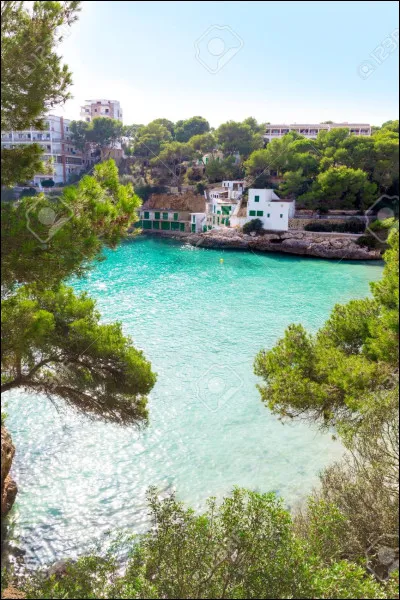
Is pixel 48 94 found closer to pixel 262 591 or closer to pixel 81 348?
pixel 81 348

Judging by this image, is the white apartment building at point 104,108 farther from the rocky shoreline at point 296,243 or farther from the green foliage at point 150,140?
the rocky shoreline at point 296,243

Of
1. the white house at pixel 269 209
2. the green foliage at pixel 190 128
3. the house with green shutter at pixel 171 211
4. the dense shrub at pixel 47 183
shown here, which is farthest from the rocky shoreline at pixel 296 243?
the green foliage at pixel 190 128

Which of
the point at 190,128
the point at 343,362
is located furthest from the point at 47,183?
the point at 343,362

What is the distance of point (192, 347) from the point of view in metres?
15.9

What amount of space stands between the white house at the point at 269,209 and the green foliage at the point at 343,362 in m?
31.9

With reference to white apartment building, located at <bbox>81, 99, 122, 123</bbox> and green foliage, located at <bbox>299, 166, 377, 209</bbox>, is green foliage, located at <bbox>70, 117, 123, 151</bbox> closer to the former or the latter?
white apartment building, located at <bbox>81, 99, 122, 123</bbox>

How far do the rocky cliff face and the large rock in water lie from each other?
30.6 meters

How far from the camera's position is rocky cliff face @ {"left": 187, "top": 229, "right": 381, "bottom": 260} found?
3403cm

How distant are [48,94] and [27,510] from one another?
6830 millimetres

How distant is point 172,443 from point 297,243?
2812 centimetres

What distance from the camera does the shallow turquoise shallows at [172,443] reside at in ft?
26.1

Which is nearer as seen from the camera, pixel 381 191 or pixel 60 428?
pixel 60 428

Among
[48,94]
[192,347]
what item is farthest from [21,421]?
[48,94]

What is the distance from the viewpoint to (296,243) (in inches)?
1412
